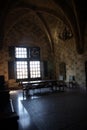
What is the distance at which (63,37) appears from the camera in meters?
10.7

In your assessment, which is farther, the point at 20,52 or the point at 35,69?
the point at 35,69

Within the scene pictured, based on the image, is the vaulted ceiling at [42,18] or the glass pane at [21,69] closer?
the vaulted ceiling at [42,18]

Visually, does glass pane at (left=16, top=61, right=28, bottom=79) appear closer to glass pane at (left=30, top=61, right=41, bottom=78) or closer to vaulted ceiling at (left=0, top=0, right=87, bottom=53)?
glass pane at (left=30, top=61, right=41, bottom=78)

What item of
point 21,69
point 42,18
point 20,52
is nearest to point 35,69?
point 21,69

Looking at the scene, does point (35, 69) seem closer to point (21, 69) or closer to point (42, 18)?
point (21, 69)

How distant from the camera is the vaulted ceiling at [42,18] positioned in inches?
323

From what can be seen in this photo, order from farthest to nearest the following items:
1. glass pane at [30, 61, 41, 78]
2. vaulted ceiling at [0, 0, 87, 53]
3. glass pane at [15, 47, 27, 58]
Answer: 1. glass pane at [30, 61, 41, 78]
2. glass pane at [15, 47, 27, 58]
3. vaulted ceiling at [0, 0, 87, 53]

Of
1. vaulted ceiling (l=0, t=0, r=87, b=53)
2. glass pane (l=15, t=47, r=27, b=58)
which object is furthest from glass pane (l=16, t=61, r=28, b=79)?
vaulted ceiling (l=0, t=0, r=87, b=53)

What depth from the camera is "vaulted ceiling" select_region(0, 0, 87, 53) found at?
821cm

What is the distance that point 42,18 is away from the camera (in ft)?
36.6

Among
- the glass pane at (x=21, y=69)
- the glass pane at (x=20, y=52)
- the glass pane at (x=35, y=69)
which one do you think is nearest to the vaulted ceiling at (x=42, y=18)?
the glass pane at (x=20, y=52)

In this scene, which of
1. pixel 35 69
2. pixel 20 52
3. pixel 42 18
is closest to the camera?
pixel 42 18

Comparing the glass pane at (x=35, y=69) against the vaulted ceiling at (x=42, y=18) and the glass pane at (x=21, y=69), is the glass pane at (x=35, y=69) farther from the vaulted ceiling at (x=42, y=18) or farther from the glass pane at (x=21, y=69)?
the vaulted ceiling at (x=42, y=18)

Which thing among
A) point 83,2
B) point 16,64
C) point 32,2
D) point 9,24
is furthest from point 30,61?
point 83,2
